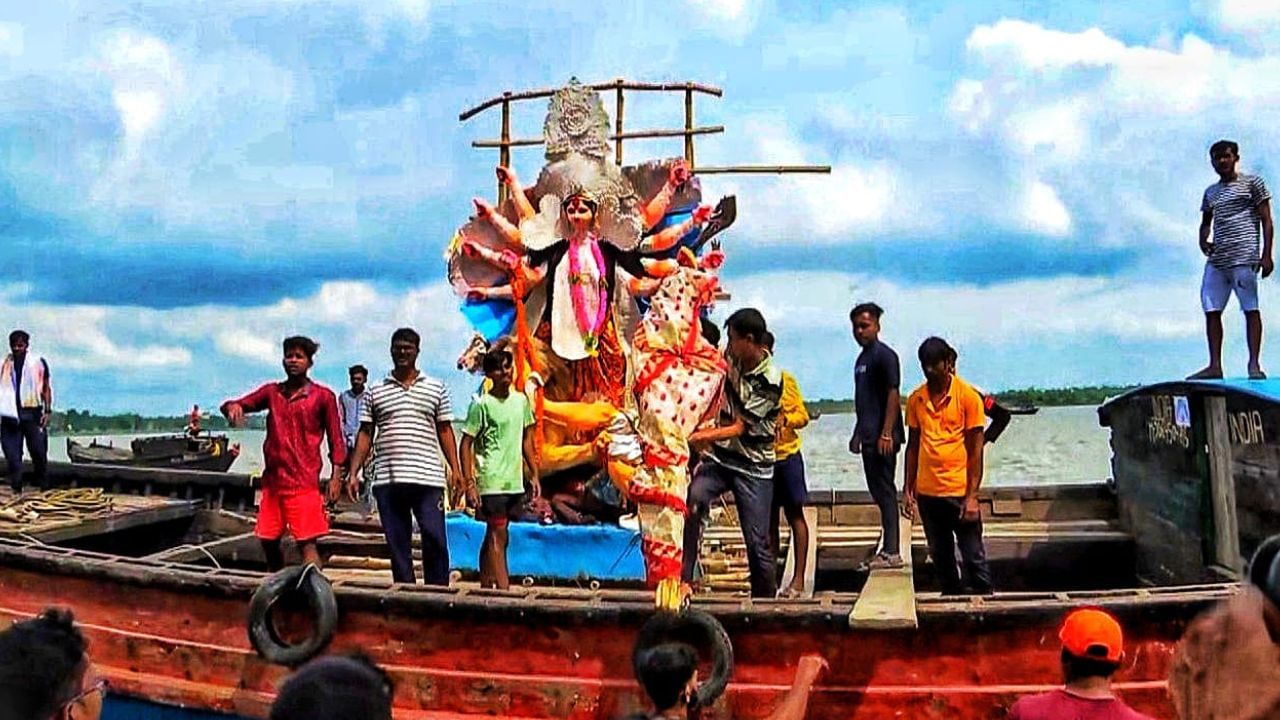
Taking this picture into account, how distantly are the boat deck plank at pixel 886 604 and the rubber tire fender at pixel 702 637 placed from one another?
462 millimetres

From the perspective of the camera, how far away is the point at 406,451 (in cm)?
549

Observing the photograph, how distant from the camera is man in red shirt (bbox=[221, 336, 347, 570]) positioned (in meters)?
5.62

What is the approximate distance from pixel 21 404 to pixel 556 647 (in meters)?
6.90

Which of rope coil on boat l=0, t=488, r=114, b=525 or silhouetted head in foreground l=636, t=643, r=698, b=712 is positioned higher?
rope coil on boat l=0, t=488, r=114, b=525

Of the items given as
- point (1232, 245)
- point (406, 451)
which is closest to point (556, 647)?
point (406, 451)

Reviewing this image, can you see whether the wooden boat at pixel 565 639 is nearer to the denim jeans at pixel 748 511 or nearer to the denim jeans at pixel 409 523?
the denim jeans at pixel 748 511

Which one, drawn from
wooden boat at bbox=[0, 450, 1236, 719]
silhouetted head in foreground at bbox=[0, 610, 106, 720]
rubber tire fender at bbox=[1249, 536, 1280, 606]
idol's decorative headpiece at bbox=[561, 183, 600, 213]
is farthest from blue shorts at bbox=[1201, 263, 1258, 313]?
silhouetted head in foreground at bbox=[0, 610, 106, 720]

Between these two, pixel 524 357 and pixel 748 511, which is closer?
pixel 748 511

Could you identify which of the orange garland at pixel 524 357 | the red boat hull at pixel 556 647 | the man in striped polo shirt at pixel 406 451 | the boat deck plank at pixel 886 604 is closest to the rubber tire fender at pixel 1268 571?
the boat deck plank at pixel 886 604

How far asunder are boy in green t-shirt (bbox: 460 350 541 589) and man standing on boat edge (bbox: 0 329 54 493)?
17.8 ft

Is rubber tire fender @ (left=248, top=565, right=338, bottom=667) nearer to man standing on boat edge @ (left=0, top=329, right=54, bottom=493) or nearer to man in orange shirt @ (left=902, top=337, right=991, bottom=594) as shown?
man in orange shirt @ (left=902, top=337, right=991, bottom=594)

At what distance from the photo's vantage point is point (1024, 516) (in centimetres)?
796

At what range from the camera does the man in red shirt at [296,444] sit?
5.62m

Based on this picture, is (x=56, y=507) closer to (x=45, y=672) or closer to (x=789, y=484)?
(x=789, y=484)
